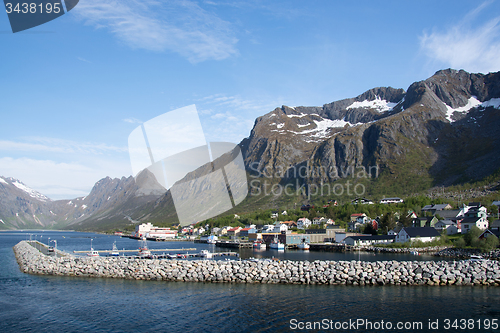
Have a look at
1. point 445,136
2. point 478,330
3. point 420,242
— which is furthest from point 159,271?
point 445,136

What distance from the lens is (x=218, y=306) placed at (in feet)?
58.5

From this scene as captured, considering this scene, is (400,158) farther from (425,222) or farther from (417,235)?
(417,235)

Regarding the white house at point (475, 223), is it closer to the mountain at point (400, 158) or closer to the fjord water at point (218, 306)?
the fjord water at point (218, 306)

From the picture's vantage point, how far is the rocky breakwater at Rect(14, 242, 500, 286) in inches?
952

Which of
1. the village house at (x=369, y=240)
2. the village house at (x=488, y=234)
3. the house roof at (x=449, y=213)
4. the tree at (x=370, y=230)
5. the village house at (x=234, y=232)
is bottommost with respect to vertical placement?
the village house at (x=234, y=232)

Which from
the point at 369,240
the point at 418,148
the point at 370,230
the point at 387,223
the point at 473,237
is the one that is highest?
the point at 418,148

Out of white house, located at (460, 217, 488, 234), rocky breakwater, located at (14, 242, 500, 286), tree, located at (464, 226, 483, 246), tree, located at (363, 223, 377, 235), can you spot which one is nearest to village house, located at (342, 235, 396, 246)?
tree, located at (363, 223, 377, 235)

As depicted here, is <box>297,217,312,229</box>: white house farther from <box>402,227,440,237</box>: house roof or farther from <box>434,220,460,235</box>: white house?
<box>402,227,440,237</box>: house roof

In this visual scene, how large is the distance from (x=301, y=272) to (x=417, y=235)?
41521mm

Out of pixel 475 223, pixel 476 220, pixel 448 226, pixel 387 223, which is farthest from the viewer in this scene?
pixel 387 223

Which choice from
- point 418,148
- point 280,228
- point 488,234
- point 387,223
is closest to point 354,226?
point 387,223

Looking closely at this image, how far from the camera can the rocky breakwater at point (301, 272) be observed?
24188 millimetres

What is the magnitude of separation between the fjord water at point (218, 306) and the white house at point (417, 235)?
37.4 metres

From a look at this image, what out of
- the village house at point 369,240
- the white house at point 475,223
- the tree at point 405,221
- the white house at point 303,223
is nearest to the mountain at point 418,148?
the white house at point 303,223
